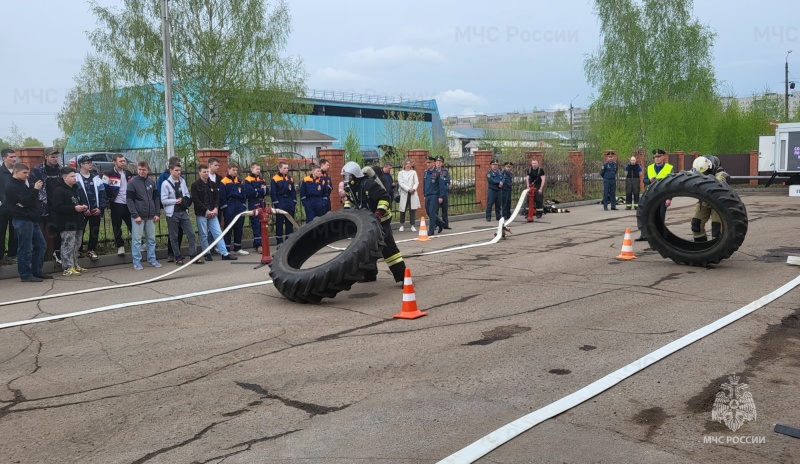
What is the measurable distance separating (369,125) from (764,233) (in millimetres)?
65185

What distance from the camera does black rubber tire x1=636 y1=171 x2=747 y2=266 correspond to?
34.2ft

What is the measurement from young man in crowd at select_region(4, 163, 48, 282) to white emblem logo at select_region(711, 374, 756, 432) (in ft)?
34.9

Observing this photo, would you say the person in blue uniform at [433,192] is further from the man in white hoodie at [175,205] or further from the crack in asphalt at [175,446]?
the crack in asphalt at [175,446]

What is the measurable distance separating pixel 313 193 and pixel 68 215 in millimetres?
5319

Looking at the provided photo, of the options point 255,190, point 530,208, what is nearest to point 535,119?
point 530,208

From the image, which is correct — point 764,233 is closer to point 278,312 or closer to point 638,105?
point 278,312

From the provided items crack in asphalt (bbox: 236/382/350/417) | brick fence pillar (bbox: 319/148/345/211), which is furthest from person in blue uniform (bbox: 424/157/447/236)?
crack in asphalt (bbox: 236/382/350/417)

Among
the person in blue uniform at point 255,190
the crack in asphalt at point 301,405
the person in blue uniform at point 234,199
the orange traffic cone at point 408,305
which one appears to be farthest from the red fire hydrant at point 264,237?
the crack in asphalt at point 301,405

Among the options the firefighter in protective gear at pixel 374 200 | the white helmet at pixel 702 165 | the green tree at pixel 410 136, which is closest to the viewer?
the firefighter in protective gear at pixel 374 200

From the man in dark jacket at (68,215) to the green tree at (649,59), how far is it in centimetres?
4152

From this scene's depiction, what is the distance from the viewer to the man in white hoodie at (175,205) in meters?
13.0

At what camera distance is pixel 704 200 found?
428 inches

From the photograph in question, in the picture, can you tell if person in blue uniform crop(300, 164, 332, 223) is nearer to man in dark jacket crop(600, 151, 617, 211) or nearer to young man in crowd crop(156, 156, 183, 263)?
young man in crowd crop(156, 156, 183, 263)

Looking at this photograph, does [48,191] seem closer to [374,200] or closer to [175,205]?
[175,205]
